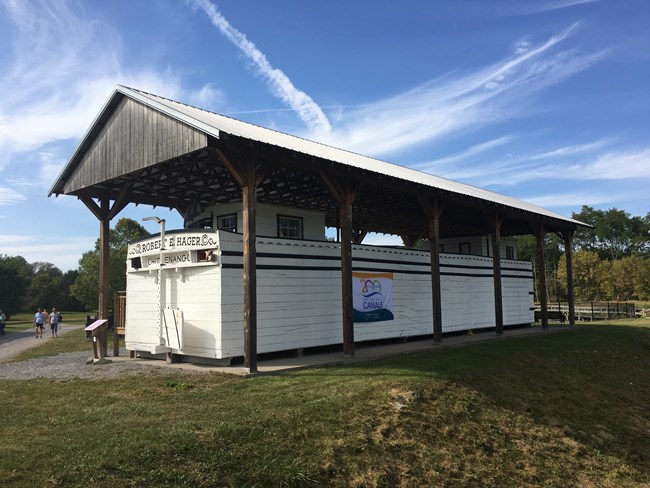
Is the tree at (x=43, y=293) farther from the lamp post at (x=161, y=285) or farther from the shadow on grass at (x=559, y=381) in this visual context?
the shadow on grass at (x=559, y=381)

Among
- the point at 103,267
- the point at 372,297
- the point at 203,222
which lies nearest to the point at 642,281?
the point at 372,297

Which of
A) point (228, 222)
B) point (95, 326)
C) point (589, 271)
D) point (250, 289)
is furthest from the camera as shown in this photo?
point (589, 271)

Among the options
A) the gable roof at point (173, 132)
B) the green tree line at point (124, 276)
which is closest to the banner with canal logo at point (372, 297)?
the gable roof at point (173, 132)

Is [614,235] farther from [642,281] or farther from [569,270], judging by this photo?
[569,270]

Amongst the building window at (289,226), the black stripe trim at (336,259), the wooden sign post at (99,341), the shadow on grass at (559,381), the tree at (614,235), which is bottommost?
the shadow on grass at (559,381)

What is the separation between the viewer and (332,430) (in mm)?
7621

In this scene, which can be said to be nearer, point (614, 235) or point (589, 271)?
point (589, 271)

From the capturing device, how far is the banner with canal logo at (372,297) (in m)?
15.6

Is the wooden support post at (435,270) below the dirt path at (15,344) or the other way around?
the other way around

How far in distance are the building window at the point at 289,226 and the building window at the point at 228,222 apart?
4.82 ft

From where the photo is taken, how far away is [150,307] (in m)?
14.4

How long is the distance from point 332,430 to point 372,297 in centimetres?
875

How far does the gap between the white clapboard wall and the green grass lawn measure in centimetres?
184

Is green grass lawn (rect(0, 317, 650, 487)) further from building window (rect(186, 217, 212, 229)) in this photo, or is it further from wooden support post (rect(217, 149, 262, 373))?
building window (rect(186, 217, 212, 229))
